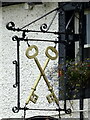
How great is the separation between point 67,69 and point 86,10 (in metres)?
0.97

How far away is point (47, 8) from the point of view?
20.6 feet

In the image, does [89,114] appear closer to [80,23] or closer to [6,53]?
[80,23]

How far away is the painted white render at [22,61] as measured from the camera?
20.8 ft

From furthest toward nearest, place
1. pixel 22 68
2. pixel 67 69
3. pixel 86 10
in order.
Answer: pixel 22 68 → pixel 86 10 → pixel 67 69

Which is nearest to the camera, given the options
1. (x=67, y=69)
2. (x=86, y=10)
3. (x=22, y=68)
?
(x=67, y=69)

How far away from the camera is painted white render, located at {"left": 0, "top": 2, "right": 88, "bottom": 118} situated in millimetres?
6332

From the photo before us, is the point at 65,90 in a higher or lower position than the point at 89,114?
higher

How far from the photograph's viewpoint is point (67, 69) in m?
5.61

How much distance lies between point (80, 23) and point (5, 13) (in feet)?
4.95

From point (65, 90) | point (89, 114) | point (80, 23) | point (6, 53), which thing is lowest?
point (89, 114)

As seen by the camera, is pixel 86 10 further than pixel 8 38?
No

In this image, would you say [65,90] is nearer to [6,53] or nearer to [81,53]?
[81,53]

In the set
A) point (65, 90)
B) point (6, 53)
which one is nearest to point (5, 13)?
point (6, 53)

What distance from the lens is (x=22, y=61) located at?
6.58 meters
